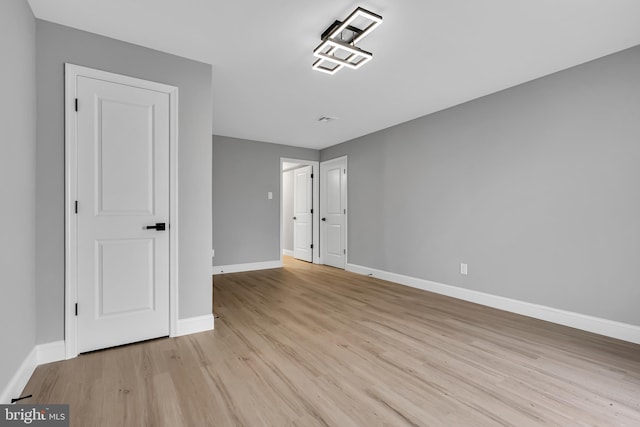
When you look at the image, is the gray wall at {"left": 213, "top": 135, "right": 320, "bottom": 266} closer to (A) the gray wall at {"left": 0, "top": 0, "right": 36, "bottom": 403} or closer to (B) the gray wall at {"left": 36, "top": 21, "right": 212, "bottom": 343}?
(B) the gray wall at {"left": 36, "top": 21, "right": 212, "bottom": 343}

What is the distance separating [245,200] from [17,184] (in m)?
3.86

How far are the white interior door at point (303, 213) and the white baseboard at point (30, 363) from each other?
4706 mm

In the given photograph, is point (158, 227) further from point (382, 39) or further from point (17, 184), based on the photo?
point (382, 39)

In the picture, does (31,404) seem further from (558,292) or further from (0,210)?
(558,292)

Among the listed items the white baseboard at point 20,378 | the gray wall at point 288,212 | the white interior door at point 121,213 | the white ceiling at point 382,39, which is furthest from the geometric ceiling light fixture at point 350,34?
the gray wall at point 288,212

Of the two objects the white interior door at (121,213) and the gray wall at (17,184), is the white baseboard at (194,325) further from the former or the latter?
the gray wall at (17,184)

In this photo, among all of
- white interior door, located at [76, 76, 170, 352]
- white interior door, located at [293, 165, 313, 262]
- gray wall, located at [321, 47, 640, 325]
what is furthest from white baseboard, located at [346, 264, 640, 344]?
white interior door, located at [76, 76, 170, 352]

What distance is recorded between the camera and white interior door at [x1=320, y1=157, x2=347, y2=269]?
575cm

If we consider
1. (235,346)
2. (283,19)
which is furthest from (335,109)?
(235,346)

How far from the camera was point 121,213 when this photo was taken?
2.35m

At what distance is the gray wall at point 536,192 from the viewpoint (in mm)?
2543

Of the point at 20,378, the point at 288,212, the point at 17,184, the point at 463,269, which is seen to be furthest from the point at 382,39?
the point at 288,212

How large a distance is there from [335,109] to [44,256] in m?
3.35

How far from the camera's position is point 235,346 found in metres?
2.37
